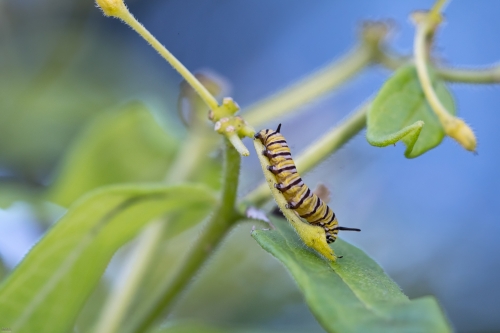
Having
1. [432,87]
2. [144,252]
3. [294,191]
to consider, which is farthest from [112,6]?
[144,252]

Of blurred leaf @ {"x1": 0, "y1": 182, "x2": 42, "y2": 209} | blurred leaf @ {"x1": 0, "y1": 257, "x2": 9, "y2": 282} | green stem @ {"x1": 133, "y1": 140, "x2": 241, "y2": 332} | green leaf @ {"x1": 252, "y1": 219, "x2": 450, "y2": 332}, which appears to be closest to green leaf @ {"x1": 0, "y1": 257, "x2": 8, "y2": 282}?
blurred leaf @ {"x1": 0, "y1": 257, "x2": 9, "y2": 282}

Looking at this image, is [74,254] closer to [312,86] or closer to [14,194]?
[312,86]

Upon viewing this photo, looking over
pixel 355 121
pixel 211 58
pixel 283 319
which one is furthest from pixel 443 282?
pixel 211 58

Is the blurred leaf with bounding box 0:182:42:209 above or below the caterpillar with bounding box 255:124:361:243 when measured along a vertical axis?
above

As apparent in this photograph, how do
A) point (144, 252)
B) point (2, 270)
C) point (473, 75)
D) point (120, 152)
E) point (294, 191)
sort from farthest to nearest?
point (120, 152)
point (2, 270)
point (144, 252)
point (473, 75)
point (294, 191)

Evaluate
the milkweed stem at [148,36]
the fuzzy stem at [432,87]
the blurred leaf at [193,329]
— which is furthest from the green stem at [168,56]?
the blurred leaf at [193,329]

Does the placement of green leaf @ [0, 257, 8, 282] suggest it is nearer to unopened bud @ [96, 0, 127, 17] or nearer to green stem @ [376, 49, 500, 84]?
unopened bud @ [96, 0, 127, 17]

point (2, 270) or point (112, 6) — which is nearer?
point (112, 6)
